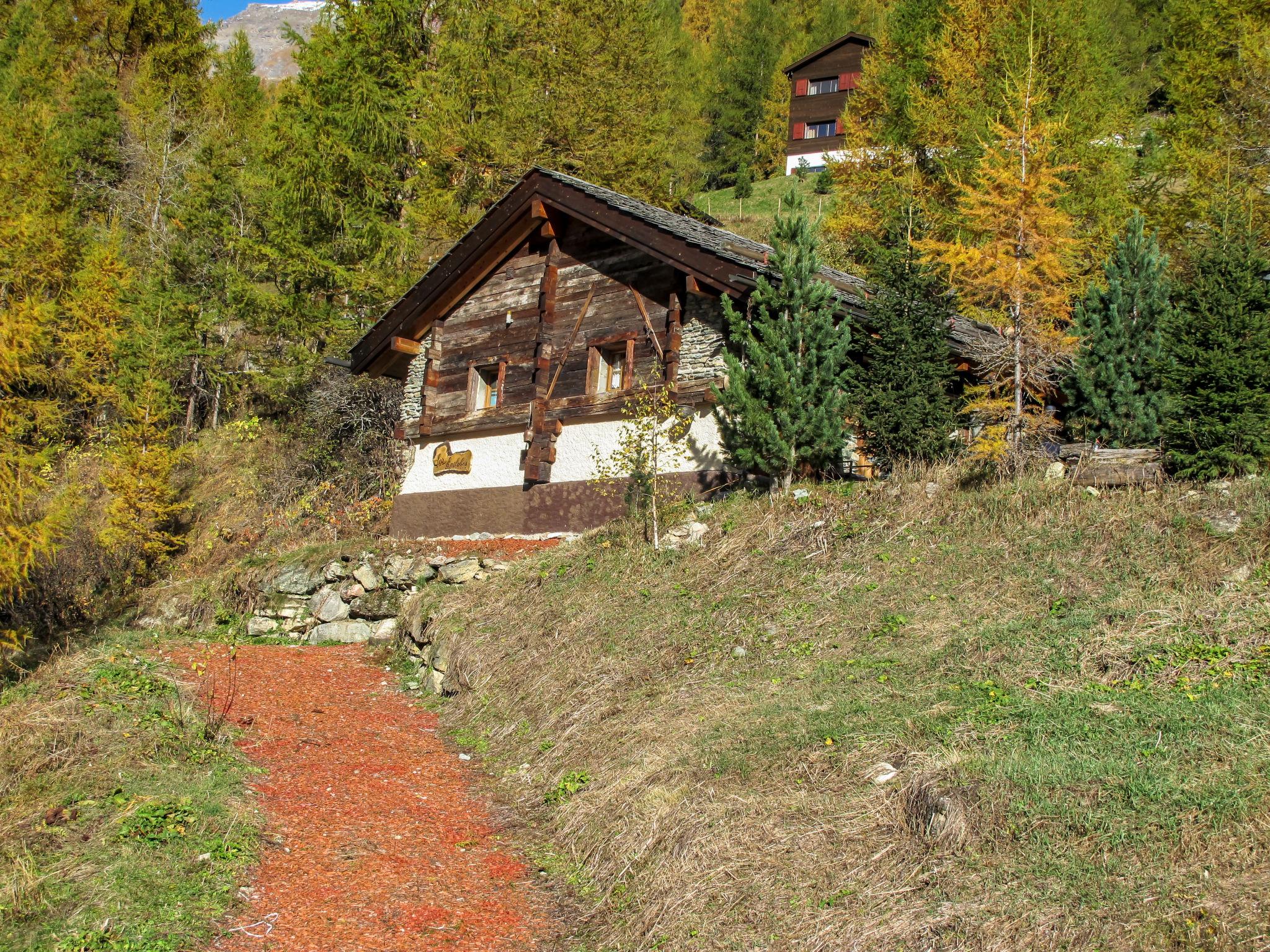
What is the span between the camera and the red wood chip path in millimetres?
6398

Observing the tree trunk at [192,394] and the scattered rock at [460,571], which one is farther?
the tree trunk at [192,394]

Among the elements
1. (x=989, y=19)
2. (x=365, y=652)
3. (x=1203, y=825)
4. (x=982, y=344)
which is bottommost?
(x=365, y=652)

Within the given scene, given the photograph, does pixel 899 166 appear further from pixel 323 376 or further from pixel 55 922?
pixel 55 922

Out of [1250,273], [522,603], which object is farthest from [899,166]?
[522,603]

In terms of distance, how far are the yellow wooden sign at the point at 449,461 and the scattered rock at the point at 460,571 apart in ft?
11.8

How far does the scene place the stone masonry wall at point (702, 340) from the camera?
15.7m

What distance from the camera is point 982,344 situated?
1438 cm

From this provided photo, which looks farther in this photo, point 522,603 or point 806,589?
point 522,603

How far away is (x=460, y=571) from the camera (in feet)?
50.6

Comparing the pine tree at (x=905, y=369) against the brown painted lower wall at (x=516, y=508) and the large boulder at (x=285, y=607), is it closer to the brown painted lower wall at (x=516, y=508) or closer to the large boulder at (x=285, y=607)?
the brown painted lower wall at (x=516, y=508)

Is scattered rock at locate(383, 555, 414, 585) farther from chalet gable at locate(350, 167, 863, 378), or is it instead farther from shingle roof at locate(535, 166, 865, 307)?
shingle roof at locate(535, 166, 865, 307)

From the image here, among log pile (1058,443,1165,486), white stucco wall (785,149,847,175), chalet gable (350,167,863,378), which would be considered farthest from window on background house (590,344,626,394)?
white stucco wall (785,149,847,175)

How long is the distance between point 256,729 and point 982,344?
11.2m

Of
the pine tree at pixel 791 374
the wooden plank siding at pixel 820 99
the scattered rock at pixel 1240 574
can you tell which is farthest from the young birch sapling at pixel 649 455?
the wooden plank siding at pixel 820 99
